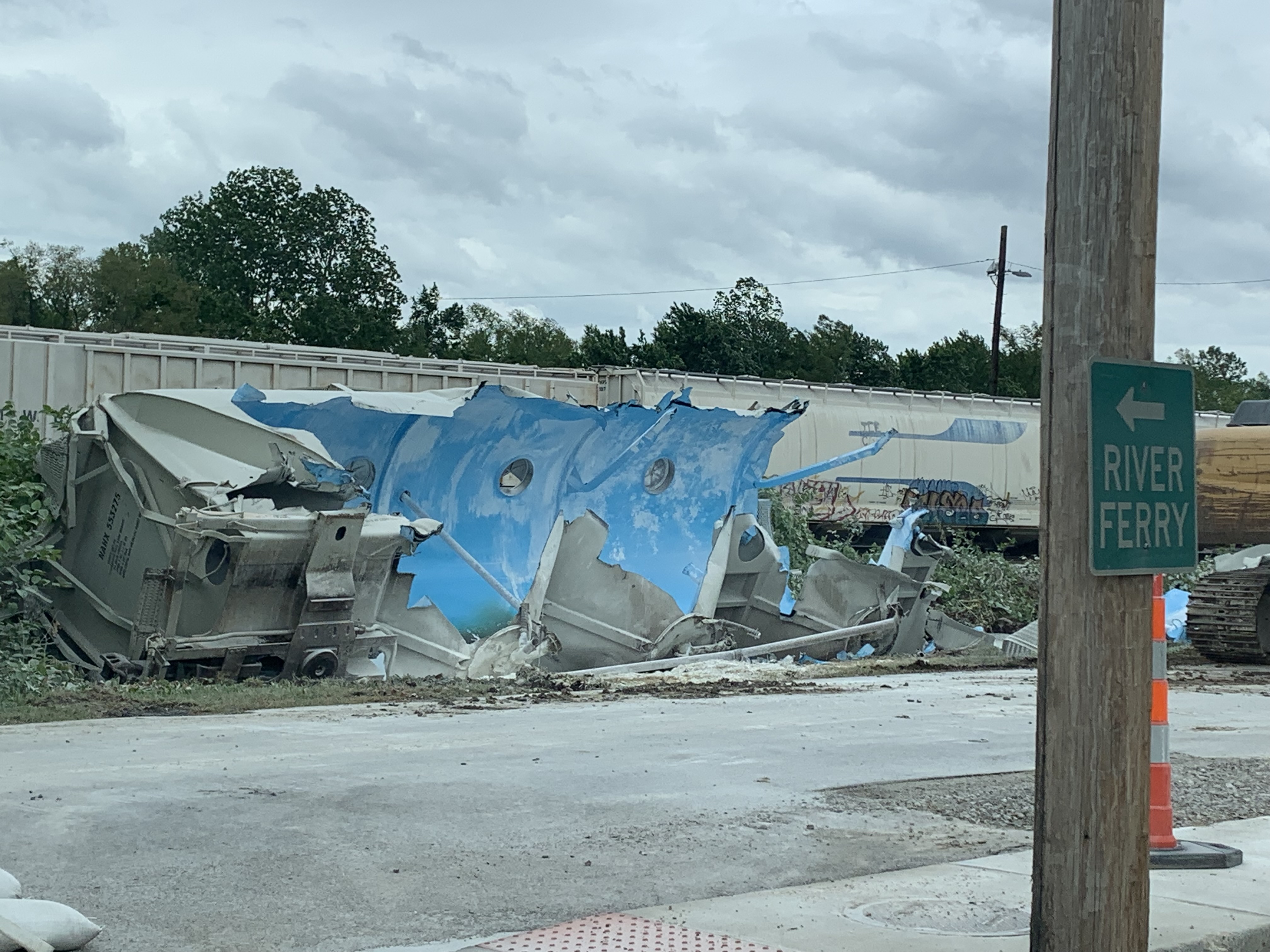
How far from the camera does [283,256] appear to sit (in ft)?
244

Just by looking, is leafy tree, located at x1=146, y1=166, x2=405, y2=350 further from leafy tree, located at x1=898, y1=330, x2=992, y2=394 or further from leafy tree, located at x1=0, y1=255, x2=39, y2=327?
leafy tree, located at x1=898, y1=330, x2=992, y2=394

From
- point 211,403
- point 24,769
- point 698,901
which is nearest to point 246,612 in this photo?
point 211,403

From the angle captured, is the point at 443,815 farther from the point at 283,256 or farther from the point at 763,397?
the point at 283,256

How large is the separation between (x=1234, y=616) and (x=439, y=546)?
331 inches

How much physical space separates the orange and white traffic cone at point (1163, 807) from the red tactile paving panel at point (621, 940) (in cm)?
216

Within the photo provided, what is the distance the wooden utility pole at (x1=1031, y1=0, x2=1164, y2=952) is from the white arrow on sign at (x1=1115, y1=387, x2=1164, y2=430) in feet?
0.40

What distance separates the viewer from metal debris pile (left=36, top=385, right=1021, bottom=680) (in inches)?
441

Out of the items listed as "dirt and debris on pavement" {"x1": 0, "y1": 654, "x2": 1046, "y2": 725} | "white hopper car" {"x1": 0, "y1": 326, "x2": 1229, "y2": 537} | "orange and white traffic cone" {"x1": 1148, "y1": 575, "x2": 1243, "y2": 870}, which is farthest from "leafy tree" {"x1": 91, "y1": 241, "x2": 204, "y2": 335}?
"orange and white traffic cone" {"x1": 1148, "y1": 575, "x2": 1243, "y2": 870}

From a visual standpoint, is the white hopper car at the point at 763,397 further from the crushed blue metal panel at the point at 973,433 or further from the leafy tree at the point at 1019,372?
the leafy tree at the point at 1019,372

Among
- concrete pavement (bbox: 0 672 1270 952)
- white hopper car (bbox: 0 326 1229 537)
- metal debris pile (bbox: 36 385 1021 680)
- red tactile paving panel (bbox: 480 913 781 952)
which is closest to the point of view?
red tactile paving panel (bbox: 480 913 781 952)

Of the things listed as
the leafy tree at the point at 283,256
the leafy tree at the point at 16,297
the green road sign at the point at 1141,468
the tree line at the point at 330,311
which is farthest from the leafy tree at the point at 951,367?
the green road sign at the point at 1141,468

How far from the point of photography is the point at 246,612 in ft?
36.6

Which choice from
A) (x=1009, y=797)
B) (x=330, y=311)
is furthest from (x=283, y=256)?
(x=1009, y=797)

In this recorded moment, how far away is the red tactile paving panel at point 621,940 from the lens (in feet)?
15.2
